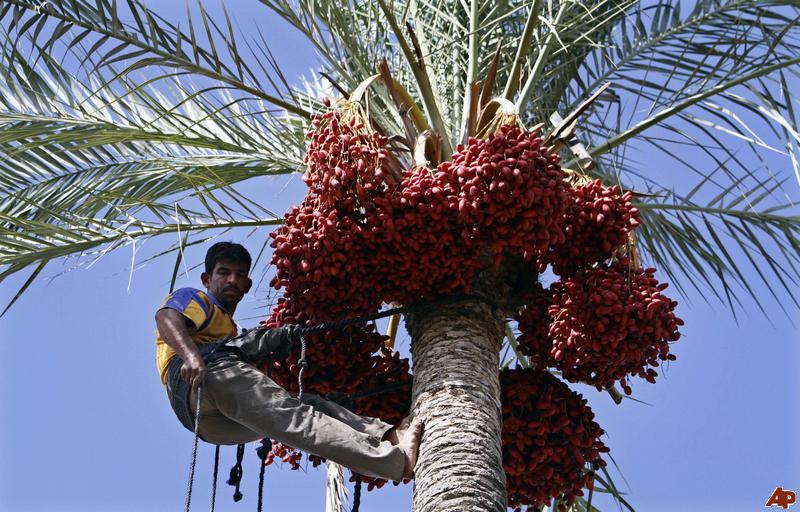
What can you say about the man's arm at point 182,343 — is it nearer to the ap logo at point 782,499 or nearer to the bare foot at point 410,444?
the bare foot at point 410,444

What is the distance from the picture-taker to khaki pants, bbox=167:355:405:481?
4.23 meters

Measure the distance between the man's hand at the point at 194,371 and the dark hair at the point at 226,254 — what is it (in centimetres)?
84

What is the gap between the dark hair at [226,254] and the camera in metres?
5.27

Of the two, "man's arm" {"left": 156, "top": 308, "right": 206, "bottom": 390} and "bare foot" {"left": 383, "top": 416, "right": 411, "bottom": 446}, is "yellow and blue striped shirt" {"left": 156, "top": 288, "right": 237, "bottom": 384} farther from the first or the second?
"bare foot" {"left": 383, "top": 416, "right": 411, "bottom": 446}

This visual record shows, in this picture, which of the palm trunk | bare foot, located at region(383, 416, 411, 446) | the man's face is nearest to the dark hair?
the man's face

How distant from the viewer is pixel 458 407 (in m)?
4.09

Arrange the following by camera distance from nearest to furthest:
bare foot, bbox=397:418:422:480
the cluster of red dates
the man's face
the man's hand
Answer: bare foot, bbox=397:418:422:480
the cluster of red dates
the man's hand
the man's face

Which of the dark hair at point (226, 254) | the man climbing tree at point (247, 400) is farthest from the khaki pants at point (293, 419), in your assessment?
the dark hair at point (226, 254)

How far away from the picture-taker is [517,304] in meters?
4.76

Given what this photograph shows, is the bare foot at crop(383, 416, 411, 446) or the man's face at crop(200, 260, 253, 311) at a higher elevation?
the man's face at crop(200, 260, 253, 311)

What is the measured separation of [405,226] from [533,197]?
1.58ft

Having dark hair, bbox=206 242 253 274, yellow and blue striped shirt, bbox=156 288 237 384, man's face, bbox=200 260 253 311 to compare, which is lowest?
yellow and blue striped shirt, bbox=156 288 237 384

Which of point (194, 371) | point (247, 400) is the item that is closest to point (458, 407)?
point (247, 400)

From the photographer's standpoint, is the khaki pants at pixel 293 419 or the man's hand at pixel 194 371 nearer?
the khaki pants at pixel 293 419
